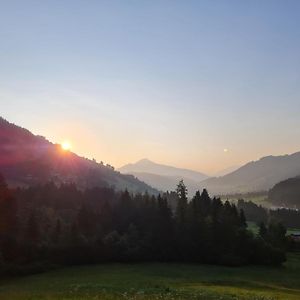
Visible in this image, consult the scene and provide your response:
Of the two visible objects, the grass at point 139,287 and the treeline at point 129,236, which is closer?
the grass at point 139,287

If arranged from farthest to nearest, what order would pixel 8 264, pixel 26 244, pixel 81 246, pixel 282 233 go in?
pixel 282 233 < pixel 81 246 < pixel 26 244 < pixel 8 264

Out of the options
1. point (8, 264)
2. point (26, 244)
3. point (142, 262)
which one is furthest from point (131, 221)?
point (8, 264)

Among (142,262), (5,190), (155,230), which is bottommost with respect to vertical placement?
(142,262)

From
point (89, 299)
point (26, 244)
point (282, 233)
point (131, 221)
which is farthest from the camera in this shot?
point (282, 233)

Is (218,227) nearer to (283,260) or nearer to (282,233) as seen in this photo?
(283,260)

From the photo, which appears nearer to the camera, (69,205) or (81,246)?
(81,246)

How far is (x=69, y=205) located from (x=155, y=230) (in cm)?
6888

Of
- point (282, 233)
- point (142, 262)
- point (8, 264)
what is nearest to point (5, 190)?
point (8, 264)

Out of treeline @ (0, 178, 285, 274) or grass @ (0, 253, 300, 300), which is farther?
treeline @ (0, 178, 285, 274)

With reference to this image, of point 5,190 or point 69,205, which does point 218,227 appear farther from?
point 69,205

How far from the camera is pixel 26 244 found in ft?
317

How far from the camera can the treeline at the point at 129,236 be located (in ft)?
322

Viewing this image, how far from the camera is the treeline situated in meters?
98.2

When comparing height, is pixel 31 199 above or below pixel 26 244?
above
